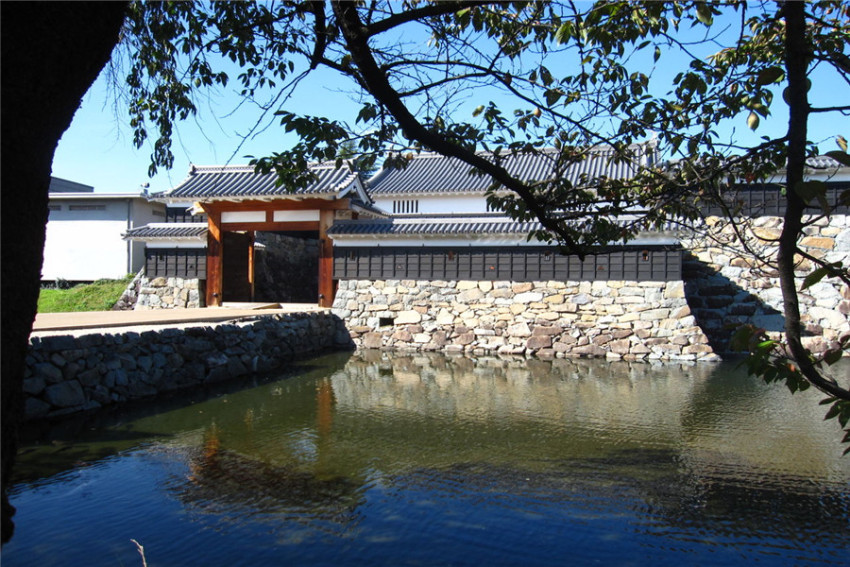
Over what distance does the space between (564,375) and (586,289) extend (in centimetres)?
318

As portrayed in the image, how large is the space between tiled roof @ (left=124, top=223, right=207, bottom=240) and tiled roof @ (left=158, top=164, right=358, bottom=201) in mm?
1126

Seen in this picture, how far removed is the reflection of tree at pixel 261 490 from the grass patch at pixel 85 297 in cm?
1329

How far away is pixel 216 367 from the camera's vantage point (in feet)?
31.5

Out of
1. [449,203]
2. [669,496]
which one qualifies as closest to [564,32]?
[669,496]

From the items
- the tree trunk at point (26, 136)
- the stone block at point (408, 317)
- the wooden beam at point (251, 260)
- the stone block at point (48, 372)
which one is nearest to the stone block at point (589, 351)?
the stone block at point (408, 317)

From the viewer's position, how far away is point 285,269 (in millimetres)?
A: 19344

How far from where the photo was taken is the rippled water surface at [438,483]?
3.69 metres

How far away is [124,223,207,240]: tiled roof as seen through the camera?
15508mm

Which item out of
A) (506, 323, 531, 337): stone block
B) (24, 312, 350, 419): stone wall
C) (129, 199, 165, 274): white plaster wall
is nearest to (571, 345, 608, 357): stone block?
(506, 323, 531, 337): stone block

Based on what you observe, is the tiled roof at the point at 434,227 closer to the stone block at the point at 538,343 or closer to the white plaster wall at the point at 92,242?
the stone block at the point at 538,343

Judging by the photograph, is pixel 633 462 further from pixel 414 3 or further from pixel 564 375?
pixel 564 375

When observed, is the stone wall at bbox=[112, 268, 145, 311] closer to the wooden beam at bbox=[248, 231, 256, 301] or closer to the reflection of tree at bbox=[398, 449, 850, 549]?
the wooden beam at bbox=[248, 231, 256, 301]

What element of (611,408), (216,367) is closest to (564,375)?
(611,408)

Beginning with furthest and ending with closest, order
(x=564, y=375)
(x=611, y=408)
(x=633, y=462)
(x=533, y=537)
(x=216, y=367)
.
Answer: (x=564, y=375) < (x=216, y=367) < (x=611, y=408) < (x=633, y=462) < (x=533, y=537)
